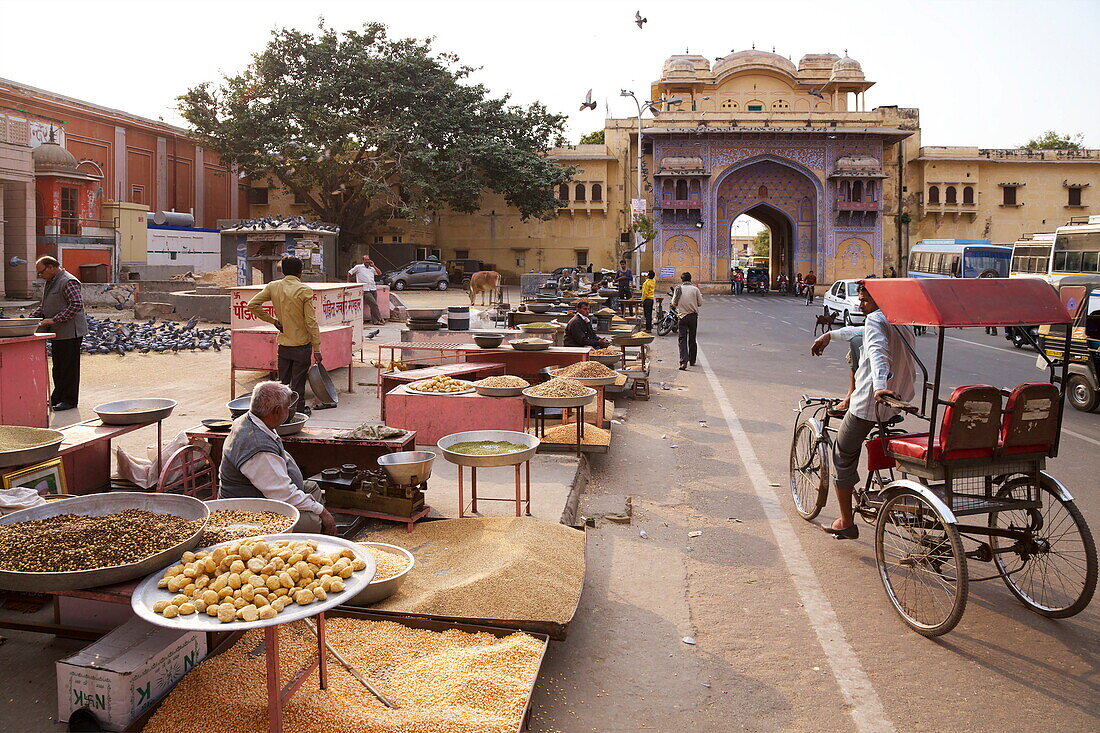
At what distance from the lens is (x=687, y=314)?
48.3 ft

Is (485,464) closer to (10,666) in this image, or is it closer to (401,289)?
(10,666)

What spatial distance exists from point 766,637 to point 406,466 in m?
2.38

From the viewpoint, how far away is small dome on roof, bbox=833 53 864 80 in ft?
154

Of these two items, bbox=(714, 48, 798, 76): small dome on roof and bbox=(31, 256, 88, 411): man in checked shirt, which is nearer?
bbox=(31, 256, 88, 411): man in checked shirt

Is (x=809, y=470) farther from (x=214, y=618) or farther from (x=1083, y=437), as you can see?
→ (x=1083, y=437)

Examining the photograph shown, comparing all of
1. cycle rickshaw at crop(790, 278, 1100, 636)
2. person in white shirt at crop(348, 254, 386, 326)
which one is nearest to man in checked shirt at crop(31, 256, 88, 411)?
cycle rickshaw at crop(790, 278, 1100, 636)

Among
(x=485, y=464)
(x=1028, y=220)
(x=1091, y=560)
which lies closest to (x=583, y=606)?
(x=485, y=464)

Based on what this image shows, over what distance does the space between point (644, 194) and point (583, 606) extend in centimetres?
3991

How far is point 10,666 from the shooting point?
3.66 metres

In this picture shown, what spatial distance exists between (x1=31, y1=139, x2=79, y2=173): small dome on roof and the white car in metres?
24.3

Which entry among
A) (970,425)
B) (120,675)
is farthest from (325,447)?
(970,425)

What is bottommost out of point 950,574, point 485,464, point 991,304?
point 950,574

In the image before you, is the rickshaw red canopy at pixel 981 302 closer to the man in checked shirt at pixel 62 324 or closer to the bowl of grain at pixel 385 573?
the bowl of grain at pixel 385 573

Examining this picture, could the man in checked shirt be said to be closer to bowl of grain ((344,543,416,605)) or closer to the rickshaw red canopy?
bowl of grain ((344,543,416,605))
